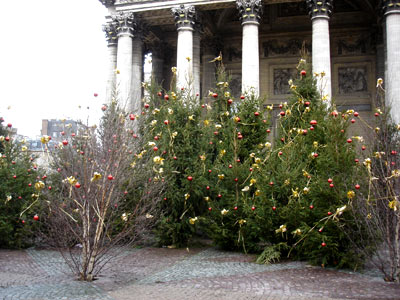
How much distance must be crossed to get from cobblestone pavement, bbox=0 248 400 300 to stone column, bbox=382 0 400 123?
13.8 meters

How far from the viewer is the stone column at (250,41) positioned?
22.7m

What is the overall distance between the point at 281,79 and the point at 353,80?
467cm

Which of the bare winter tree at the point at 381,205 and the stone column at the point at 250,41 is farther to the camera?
the stone column at the point at 250,41

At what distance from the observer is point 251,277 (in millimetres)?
8414

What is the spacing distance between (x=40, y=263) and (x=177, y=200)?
12.7 feet

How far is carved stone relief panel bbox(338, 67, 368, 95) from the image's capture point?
27.9m

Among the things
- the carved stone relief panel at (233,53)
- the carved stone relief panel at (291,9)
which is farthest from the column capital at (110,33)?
the carved stone relief panel at (291,9)

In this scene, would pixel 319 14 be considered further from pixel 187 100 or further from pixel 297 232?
pixel 297 232

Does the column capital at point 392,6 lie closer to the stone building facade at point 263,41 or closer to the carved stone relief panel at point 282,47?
the stone building facade at point 263,41

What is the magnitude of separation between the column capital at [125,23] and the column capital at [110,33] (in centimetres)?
71

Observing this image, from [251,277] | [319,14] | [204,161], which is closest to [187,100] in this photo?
[204,161]

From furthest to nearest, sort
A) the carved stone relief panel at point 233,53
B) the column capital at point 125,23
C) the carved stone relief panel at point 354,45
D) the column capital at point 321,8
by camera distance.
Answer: the carved stone relief panel at point 233,53 → the carved stone relief panel at point 354,45 → the column capital at point 125,23 → the column capital at point 321,8

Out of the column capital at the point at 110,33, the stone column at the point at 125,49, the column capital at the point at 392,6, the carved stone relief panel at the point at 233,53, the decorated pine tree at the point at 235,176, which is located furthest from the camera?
the carved stone relief panel at the point at 233,53

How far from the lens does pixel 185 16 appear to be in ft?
79.8
